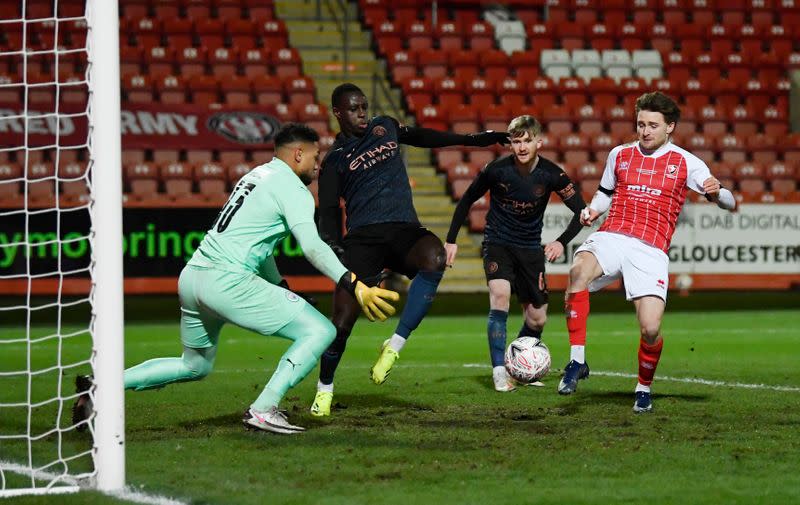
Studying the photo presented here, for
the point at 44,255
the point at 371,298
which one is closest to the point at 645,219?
the point at 371,298

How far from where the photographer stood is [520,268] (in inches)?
347

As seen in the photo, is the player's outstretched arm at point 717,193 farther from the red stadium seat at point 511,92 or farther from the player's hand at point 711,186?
the red stadium seat at point 511,92

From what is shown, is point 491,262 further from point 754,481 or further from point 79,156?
point 79,156

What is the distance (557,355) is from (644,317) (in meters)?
3.58

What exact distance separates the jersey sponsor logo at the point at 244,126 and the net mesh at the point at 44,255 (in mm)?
2385

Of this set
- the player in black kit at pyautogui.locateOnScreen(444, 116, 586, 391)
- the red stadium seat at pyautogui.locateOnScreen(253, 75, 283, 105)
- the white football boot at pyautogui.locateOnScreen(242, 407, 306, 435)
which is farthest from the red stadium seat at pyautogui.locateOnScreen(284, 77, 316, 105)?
the white football boot at pyautogui.locateOnScreen(242, 407, 306, 435)

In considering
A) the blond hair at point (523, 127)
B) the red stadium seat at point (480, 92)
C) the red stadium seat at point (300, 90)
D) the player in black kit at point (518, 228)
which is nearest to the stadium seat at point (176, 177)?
the red stadium seat at point (300, 90)

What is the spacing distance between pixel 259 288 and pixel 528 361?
7.43ft

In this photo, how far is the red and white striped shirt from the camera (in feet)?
24.4

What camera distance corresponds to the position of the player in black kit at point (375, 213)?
294 inches

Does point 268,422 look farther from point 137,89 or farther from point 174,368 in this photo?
point 137,89

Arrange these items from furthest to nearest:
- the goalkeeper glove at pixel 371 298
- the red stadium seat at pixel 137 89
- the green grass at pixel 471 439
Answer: the red stadium seat at pixel 137 89
the goalkeeper glove at pixel 371 298
the green grass at pixel 471 439

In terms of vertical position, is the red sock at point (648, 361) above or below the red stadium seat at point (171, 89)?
below

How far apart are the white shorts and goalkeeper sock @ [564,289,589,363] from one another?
16 cm
